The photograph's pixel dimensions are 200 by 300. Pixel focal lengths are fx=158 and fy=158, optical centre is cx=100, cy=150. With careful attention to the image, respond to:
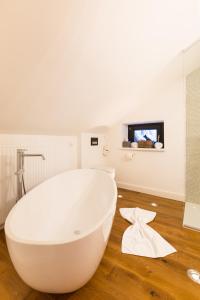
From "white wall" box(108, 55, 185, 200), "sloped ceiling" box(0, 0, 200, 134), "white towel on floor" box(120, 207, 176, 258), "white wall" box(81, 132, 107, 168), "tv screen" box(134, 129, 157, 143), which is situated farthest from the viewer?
"tv screen" box(134, 129, 157, 143)

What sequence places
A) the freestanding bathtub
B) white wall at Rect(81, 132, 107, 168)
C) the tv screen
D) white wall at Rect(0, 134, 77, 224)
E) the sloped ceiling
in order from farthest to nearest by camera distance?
the tv screen
white wall at Rect(81, 132, 107, 168)
white wall at Rect(0, 134, 77, 224)
the sloped ceiling
the freestanding bathtub

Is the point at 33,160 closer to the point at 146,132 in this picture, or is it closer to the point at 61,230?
the point at 61,230

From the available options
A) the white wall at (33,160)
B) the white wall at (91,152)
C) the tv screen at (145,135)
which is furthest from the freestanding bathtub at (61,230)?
the tv screen at (145,135)

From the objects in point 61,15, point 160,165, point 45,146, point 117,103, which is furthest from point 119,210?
point 61,15

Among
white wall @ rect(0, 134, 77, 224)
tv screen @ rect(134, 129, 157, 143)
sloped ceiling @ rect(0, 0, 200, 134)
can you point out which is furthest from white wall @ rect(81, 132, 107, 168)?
sloped ceiling @ rect(0, 0, 200, 134)

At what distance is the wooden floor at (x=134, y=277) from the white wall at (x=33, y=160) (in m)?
0.48

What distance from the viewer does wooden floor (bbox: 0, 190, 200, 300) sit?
3.53ft

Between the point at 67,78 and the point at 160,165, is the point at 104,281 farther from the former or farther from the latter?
the point at 160,165

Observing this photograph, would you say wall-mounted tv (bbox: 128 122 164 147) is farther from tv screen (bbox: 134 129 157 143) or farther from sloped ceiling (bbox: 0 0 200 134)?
sloped ceiling (bbox: 0 0 200 134)

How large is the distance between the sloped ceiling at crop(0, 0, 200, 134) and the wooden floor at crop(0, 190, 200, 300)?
1.48 meters

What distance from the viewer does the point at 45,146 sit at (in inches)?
90.8

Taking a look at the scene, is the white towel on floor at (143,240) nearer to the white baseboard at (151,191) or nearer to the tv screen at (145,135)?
the white baseboard at (151,191)

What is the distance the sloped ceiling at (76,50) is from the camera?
105cm

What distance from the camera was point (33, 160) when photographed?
2127mm
